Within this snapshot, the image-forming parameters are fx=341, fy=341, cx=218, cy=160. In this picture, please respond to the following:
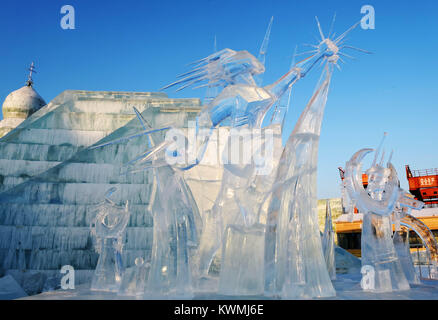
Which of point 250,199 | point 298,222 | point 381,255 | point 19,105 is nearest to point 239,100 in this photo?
point 250,199

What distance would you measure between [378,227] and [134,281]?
15.1ft

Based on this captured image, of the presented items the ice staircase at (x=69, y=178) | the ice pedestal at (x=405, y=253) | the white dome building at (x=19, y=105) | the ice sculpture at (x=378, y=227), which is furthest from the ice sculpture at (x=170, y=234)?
the white dome building at (x=19, y=105)

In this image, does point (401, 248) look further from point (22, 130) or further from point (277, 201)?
point (22, 130)

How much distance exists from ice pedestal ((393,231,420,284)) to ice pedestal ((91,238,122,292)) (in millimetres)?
5978

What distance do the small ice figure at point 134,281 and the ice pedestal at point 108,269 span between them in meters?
1.03

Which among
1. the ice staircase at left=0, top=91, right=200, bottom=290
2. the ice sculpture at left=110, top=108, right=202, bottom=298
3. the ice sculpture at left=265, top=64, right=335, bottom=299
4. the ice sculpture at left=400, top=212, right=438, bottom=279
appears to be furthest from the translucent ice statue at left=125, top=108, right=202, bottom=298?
the ice staircase at left=0, top=91, right=200, bottom=290

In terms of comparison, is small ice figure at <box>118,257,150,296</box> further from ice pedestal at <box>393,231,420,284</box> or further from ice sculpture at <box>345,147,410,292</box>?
ice pedestal at <box>393,231,420,284</box>

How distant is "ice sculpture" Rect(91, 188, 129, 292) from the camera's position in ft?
23.2

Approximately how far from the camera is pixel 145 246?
1260 centimetres

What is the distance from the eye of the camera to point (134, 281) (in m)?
6.05

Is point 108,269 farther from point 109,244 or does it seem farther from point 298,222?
point 298,222

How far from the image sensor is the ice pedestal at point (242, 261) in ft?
18.5
